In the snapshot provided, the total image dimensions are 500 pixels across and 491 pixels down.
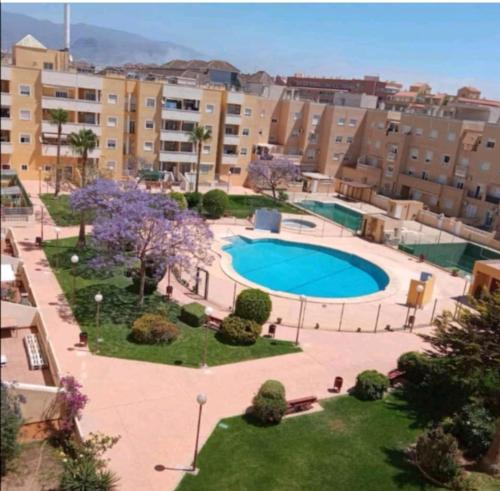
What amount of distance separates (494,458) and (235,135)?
47.2 meters

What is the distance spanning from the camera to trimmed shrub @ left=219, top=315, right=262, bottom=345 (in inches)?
868

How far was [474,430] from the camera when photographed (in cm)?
1594

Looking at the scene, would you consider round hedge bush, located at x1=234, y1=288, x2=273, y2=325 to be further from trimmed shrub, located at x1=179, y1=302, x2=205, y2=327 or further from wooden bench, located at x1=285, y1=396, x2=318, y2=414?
wooden bench, located at x1=285, y1=396, x2=318, y2=414

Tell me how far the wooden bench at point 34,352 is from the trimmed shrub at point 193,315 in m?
6.48

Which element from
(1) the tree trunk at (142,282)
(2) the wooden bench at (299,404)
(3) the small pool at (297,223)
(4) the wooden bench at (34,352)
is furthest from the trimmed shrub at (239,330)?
(3) the small pool at (297,223)

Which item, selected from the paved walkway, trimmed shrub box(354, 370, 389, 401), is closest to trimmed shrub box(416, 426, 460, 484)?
trimmed shrub box(354, 370, 389, 401)

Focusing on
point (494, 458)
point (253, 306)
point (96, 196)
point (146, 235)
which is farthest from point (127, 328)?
point (494, 458)

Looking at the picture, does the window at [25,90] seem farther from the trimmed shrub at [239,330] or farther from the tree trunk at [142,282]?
the trimmed shrub at [239,330]

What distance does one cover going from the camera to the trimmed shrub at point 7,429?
682cm

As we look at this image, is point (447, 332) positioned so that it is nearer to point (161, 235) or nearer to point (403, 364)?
point (403, 364)

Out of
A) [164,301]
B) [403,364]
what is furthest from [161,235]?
[403,364]

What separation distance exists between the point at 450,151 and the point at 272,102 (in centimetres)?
2199

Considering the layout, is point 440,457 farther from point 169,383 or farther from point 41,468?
point 41,468

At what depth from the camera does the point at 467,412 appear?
16438mm
